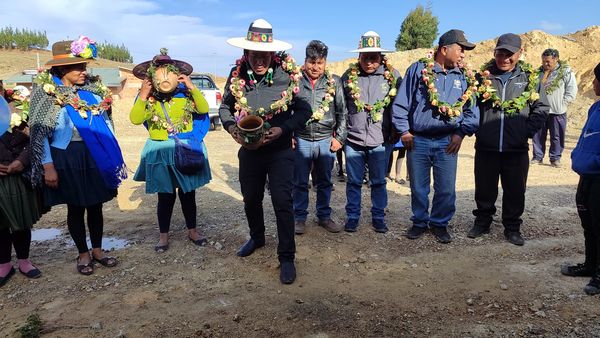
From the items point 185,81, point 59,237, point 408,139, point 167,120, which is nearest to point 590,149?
point 408,139

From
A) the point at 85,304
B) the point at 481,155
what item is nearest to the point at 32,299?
the point at 85,304

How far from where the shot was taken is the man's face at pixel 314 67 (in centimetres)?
469

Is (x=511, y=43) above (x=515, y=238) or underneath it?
above

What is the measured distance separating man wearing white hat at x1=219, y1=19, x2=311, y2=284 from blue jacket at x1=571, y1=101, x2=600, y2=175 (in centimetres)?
233

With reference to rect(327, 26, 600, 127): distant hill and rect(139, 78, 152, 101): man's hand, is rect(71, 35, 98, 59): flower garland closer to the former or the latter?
rect(139, 78, 152, 101): man's hand

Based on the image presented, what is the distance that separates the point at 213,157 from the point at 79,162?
6933 mm

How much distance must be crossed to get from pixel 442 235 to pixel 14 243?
4296 millimetres

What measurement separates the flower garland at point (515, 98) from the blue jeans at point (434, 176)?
23.3 inches

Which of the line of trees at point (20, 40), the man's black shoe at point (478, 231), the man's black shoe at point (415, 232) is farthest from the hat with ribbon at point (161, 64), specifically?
the line of trees at point (20, 40)

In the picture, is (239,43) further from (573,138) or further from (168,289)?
(573,138)

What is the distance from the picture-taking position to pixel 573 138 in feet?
45.4

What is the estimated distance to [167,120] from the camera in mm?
4211

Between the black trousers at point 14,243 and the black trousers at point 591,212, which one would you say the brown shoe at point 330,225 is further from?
the black trousers at point 14,243

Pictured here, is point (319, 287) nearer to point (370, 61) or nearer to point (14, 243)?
point (370, 61)
